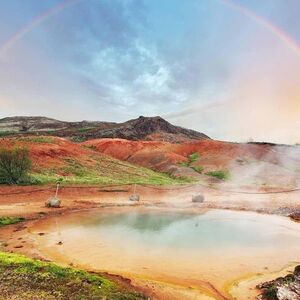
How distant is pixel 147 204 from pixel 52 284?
16241 mm

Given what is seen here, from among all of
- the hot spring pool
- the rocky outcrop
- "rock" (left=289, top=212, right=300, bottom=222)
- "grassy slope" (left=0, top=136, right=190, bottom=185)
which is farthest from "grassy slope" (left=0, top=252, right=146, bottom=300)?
"grassy slope" (left=0, top=136, right=190, bottom=185)

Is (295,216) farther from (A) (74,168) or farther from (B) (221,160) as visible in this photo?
(B) (221,160)

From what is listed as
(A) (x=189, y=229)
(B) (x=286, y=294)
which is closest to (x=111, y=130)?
(A) (x=189, y=229)

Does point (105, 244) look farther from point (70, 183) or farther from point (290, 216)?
point (70, 183)

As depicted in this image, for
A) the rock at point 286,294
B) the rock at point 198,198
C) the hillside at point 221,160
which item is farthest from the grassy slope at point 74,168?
the rock at point 286,294

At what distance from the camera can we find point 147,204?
24297 millimetres

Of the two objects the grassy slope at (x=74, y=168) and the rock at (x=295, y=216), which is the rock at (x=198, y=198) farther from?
the grassy slope at (x=74, y=168)

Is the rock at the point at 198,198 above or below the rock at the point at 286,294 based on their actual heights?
above

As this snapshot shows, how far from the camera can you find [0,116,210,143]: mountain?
94.1m

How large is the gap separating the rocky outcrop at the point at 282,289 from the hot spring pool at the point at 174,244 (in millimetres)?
1033

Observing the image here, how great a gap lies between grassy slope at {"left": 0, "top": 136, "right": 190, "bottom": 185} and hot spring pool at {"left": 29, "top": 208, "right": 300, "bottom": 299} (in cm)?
1083

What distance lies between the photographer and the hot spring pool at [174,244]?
10.6m

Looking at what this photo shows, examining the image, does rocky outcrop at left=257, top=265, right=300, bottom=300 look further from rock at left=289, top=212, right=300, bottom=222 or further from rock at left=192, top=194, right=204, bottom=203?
rock at left=192, top=194, right=204, bottom=203

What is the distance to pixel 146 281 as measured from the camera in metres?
9.39
